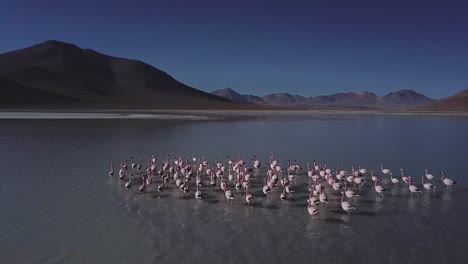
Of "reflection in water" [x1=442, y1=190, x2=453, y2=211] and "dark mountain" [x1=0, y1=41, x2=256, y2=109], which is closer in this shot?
"reflection in water" [x1=442, y1=190, x2=453, y2=211]

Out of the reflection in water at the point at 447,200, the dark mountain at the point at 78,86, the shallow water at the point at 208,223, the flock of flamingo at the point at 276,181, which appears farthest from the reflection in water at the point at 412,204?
the dark mountain at the point at 78,86

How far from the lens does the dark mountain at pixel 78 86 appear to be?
10931 centimetres

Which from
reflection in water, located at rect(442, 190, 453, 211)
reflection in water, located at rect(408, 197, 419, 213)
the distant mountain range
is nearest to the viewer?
reflection in water, located at rect(408, 197, 419, 213)

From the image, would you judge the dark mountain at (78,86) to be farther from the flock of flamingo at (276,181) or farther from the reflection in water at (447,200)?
the reflection in water at (447,200)

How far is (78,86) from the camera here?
149000mm

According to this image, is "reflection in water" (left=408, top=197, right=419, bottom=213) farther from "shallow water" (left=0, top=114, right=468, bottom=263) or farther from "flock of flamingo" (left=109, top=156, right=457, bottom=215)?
"flock of flamingo" (left=109, top=156, right=457, bottom=215)

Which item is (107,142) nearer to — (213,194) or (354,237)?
(213,194)

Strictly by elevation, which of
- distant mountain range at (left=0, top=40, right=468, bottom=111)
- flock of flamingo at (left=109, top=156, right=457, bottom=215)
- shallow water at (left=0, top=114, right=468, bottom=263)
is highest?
distant mountain range at (left=0, top=40, right=468, bottom=111)

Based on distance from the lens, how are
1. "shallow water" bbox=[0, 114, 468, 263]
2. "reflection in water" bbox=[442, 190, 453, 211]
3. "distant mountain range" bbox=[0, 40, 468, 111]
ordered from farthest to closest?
Result: 1. "distant mountain range" bbox=[0, 40, 468, 111]
2. "reflection in water" bbox=[442, 190, 453, 211]
3. "shallow water" bbox=[0, 114, 468, 263]

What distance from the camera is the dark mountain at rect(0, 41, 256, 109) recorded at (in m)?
109

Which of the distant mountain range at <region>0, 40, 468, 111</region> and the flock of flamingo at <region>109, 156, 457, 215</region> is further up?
the distant mountain range at <region>0, 40, 468, 111</region>

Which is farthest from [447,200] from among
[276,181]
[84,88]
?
[84,88]

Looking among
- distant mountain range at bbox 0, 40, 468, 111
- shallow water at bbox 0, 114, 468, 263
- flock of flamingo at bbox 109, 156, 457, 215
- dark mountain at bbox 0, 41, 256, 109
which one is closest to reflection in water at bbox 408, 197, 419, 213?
shallow water at bbox 0, 114, 468, 263

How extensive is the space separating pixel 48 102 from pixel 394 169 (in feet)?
344
